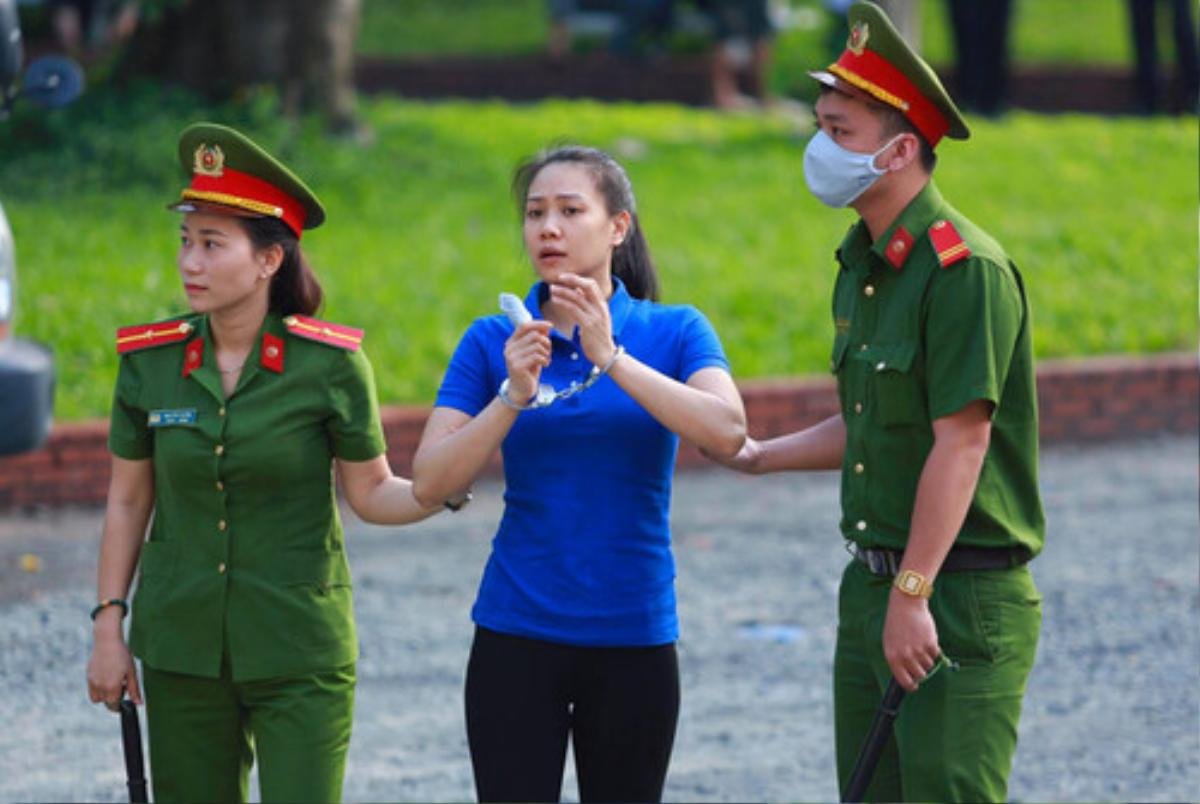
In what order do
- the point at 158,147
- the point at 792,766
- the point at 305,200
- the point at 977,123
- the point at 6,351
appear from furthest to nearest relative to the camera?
the point at 977,123 < the point at 158,147 < the point at 6,351 < the point at 792,766 < the point at 305,200

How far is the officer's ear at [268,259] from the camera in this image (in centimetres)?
429

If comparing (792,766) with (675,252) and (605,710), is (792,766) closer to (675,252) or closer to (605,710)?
(605,710)

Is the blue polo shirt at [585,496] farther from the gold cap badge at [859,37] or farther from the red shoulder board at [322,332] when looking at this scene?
the gold cap badge at [859,37]

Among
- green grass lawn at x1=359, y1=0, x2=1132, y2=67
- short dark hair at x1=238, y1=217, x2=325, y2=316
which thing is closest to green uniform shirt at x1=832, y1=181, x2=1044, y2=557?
short dark hair at x1=238, y1=217, x2=325, y2=316

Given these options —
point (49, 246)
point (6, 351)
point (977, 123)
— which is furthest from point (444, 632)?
point (977, 123)

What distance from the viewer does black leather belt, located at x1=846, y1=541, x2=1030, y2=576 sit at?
4.21 metres

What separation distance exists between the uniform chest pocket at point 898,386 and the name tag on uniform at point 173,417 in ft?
3.97

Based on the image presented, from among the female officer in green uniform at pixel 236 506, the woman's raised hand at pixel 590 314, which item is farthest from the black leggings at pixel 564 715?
the woman's raised hand at pixel 590 314

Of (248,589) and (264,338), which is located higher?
(264,338)

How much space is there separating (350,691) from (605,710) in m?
0.46

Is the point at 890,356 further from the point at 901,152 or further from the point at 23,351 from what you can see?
the point at 23,351

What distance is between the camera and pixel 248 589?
13.9ft

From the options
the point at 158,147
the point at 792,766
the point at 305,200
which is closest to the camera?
the point at 305,200

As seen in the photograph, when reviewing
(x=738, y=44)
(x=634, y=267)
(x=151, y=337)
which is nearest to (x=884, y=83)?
(x=634, y=267)
